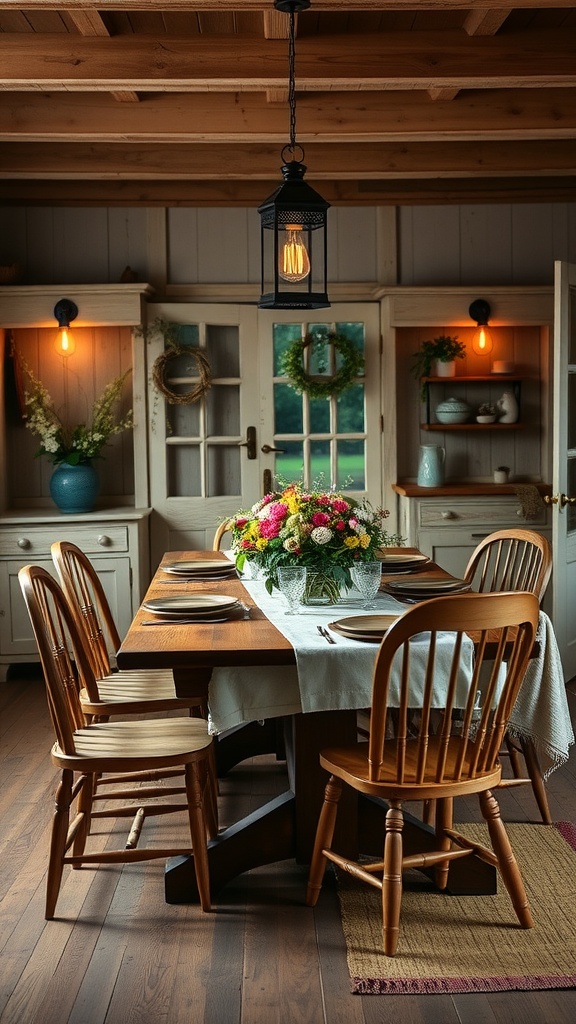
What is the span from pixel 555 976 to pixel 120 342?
438cm

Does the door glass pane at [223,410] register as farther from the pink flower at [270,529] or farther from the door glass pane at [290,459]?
the pink flower at [270,529]

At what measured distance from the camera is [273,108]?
464 cm

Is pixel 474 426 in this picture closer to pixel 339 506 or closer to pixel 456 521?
pixel 456 521

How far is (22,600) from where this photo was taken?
5.47 metres

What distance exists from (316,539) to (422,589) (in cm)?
42

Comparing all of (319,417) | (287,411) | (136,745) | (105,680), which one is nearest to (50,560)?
(287,411)

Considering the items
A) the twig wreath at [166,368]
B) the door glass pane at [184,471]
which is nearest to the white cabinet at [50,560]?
the door glass pane at [184,471]

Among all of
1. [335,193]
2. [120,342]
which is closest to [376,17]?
[335,193]

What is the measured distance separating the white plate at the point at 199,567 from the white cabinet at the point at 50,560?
150 cm

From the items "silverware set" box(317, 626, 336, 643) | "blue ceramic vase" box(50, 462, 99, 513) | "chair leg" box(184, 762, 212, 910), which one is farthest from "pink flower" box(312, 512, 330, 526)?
"blue ceramic vase" box(50, 462, 99, 513)

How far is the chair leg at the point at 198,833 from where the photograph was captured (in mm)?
2803

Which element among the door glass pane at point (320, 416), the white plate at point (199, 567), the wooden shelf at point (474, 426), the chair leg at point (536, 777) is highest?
the door glass pane at point (320, 416)

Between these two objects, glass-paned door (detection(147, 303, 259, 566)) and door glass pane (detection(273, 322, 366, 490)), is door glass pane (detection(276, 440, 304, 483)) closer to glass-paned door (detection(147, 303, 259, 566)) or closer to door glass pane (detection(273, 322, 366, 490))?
door glass pane (detection(273, 322, 366, 490))

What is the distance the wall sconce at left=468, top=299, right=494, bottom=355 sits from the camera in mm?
5867
